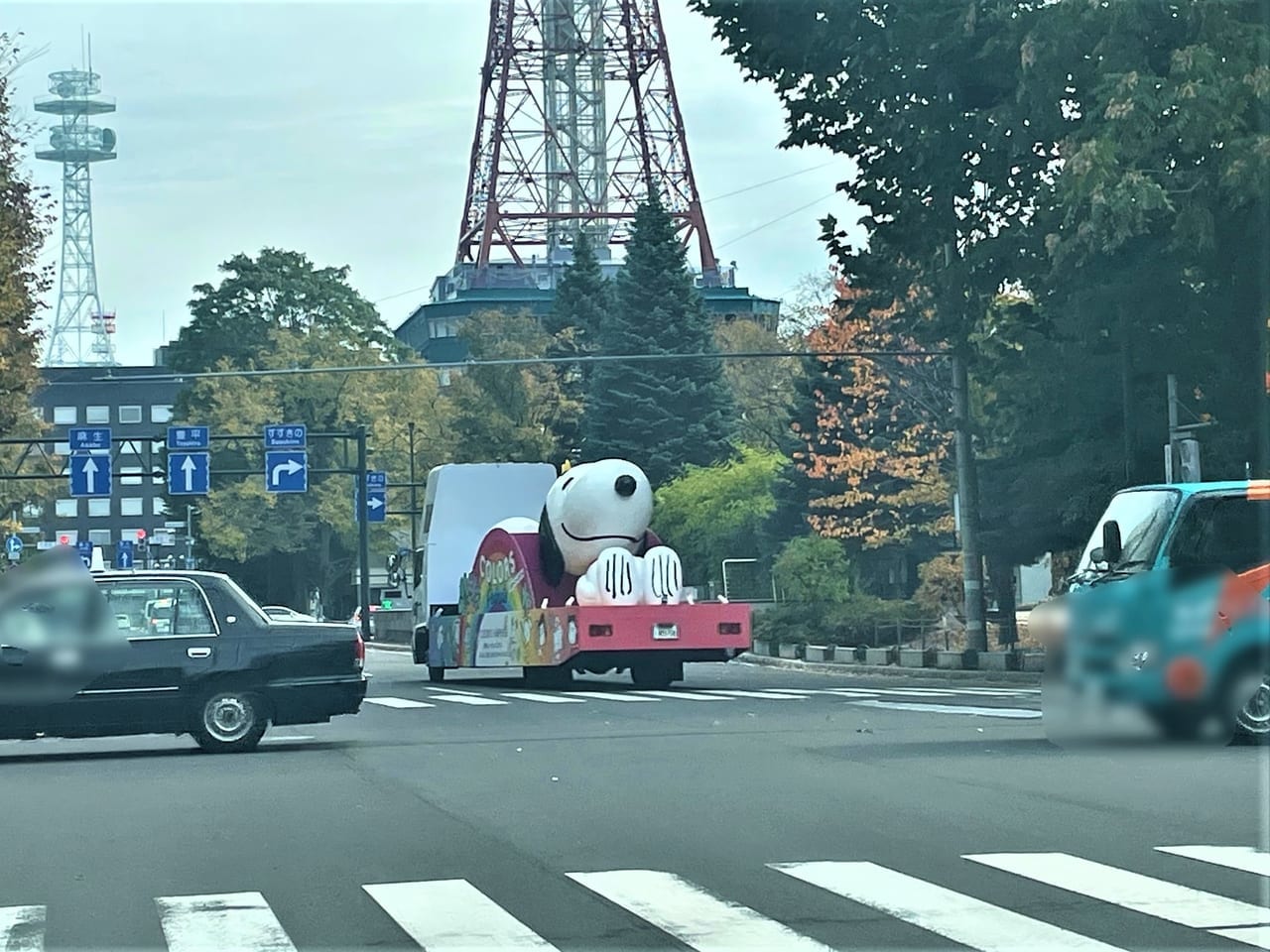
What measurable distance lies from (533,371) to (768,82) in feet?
212

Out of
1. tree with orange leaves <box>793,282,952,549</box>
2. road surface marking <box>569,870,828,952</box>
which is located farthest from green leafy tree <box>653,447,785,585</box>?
road surface marking <box>569,870,828,952</box>

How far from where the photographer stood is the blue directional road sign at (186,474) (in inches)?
2232

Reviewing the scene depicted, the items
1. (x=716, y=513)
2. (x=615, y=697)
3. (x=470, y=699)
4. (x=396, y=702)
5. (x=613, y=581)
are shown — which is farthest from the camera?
(x=716, y=513)

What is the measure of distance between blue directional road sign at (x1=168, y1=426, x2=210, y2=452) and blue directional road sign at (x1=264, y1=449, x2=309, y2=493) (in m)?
→ 2.56

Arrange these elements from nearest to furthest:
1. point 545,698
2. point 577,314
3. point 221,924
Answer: point 221,924 < point 545,698 < point 577,314

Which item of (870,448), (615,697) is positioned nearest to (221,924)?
(615,697)

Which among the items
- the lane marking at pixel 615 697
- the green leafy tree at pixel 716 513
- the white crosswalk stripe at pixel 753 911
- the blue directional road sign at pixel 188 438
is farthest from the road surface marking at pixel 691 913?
the green leafy tree at pixel 716 513

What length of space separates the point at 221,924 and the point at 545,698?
21.2 metres

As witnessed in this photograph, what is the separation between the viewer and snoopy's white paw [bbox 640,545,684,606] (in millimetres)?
30094

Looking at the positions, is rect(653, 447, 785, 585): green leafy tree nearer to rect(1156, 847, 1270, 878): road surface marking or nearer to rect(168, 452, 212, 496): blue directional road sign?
rect(168, 452, 212, 496): blue directional road sign

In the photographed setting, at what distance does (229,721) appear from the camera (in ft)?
63.8

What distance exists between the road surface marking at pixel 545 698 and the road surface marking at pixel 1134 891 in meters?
18.0

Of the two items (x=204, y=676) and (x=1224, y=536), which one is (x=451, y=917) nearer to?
(x=1224, y=536)

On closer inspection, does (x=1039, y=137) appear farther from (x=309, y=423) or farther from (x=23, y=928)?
(x=309, y=423)
